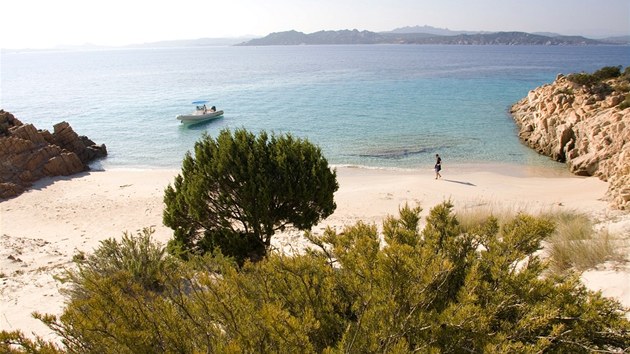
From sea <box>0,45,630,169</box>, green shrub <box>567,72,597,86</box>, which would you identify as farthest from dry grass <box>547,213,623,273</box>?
green shrub <box>567,72,597,86</box>

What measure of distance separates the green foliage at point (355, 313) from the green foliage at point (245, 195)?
5.24m

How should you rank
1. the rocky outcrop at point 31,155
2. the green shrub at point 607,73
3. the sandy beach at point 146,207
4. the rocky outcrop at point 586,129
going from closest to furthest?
the sandy beach at point 146,207
the rocky outcrop at point 586,129
the rocky outcrop at point 31,155
the green shrub at point 607,73

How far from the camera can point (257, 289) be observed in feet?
14.2

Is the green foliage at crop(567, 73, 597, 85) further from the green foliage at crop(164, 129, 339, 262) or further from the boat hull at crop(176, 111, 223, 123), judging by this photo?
the boat hull at crop(176, 111, 223, 123)

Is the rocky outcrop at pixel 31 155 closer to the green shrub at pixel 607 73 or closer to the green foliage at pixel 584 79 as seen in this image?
the green foliage at pixel 584 79

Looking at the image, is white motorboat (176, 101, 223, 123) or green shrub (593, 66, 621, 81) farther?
white motorboat (176, 101, 223, 123)

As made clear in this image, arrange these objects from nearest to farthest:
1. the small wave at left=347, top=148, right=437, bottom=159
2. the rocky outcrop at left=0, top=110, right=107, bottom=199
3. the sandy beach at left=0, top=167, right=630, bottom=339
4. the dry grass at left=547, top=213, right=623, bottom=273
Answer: the dry grass at left=547, top=213, right=623, bottom=273
the sandy beach at left=0, top=167, right=630, bottom=339
the rocky outcrop at left=0, top=110, right=107, bottom=199
the small wave at left=347, top=148, right=437, bottom=159

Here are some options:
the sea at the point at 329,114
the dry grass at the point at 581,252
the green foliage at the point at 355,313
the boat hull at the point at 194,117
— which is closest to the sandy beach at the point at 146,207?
the dry grass at the point at 581,252

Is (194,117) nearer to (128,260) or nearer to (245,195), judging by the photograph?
(245,195)

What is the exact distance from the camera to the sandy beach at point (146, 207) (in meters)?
9.16

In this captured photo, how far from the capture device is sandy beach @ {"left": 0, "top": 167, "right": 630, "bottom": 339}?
9.16 meters

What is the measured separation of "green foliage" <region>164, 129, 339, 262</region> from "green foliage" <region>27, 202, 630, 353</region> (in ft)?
17.2

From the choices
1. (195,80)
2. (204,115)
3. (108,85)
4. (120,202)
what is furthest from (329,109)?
(108,85)

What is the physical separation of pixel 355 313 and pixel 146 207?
1665 centimetres
